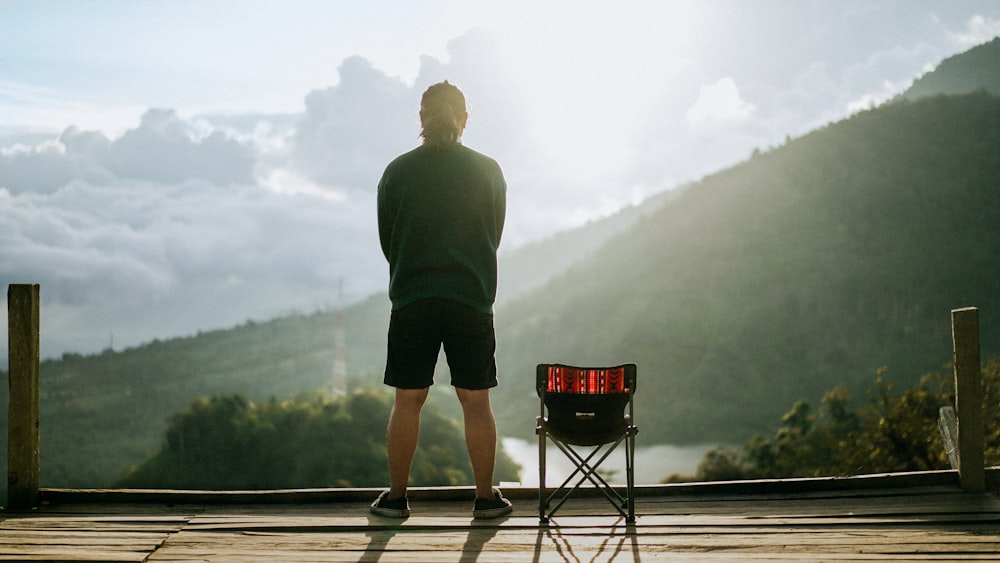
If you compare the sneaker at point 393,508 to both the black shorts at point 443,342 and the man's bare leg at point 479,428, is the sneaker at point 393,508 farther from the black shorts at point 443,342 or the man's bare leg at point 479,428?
the black shorts at point 443,342

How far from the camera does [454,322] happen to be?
10.1 ft

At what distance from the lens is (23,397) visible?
3.77 metres

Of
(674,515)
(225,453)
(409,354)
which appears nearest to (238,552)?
(409,354)

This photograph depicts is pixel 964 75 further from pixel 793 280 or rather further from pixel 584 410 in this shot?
pixel 584 410

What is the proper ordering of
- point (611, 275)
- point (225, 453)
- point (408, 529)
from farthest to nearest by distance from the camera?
1. point (611, 275)
2. point (225, 453)
3. point (408, 529)

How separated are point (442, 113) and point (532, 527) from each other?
5.07 ft

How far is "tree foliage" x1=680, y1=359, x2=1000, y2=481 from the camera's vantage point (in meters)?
22.8

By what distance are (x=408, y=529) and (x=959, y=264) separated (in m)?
97.4

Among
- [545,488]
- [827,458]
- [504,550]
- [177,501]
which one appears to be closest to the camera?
[504,550]

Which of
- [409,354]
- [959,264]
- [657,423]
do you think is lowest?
[657,423]

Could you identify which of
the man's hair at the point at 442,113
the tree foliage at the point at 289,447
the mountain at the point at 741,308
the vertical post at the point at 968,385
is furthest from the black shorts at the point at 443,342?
the mountain at the point at 741,308

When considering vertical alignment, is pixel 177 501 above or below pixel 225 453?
above

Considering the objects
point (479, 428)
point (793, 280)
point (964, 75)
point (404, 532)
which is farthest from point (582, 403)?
point (964, 75)

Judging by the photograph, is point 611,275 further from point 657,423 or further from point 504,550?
point 504,550
